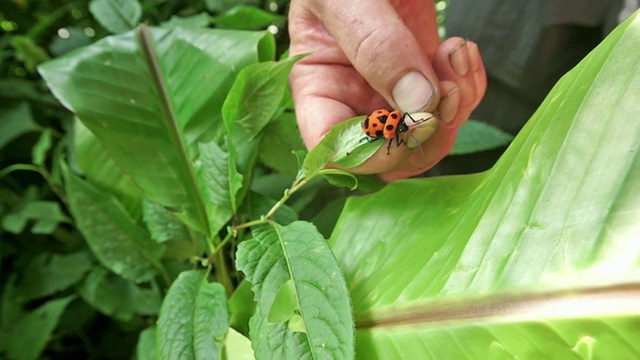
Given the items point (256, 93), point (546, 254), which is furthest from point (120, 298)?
point (546, 254)

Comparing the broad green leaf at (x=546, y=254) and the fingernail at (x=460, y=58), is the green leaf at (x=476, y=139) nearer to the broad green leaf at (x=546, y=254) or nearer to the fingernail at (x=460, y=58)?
the fingernail at (x=460, y=58)

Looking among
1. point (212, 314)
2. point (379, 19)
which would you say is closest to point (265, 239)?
point (212, 314)

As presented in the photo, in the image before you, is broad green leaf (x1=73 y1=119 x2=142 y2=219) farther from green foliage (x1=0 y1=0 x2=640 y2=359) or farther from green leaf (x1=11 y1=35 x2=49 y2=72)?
green leaf (x1=11 y1=35 x2=49 y2=72)

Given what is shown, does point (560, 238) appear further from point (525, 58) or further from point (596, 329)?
point (525, 58)

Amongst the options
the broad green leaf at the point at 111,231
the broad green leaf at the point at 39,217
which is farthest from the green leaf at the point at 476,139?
the broad green leaf at the point at 39,217

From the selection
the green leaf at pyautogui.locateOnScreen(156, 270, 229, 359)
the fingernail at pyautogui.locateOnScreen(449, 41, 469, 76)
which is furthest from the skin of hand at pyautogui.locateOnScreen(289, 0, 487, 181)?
the green leaf at pyautogui.locateOnScreen(156, 270, 229, 359)

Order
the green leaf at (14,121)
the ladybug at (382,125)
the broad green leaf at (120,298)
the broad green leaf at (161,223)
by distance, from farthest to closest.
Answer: the green leaf at (14,121) → the broad green leaf at (120,298) → the broad green leaf at (161,223) → the ladybug at (382,125)

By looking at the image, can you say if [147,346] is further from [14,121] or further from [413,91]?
[14,121]
